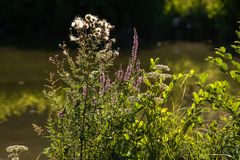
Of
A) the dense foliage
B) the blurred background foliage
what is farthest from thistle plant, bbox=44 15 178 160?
the blurred background foliage

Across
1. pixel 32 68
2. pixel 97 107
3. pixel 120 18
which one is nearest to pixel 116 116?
pixel 97 107

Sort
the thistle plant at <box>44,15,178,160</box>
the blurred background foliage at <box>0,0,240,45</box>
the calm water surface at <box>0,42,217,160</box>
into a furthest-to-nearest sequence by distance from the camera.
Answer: the blurred background foliage at <box>0,0,240,45</box>, the calm water surface at <box>0,42,217,160</box>, the thistle plant at <box>44,15,178,160</box>

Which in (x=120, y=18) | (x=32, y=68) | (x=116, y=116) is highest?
(x=120, y=18)

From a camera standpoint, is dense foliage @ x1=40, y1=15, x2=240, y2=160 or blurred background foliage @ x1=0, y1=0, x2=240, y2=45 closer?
dense foliage @ x1=40, y1=15, x2=240, y2=160

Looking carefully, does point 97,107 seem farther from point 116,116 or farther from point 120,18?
point 120,18

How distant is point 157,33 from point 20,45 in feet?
21.3

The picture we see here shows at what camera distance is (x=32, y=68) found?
14.4 m

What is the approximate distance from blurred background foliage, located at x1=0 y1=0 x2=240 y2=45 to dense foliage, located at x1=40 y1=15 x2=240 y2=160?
16.0 meters

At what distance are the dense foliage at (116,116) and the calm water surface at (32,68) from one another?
8.26ft

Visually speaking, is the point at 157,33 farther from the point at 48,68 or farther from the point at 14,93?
the point at 14,93

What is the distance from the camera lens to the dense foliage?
441cm

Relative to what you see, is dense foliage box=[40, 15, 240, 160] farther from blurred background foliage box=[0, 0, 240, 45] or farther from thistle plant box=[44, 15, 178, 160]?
blurred background foliage box=[0, 0, 240, 45]

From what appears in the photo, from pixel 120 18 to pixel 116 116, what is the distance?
59.7 ft

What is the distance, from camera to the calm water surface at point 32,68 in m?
7.92
